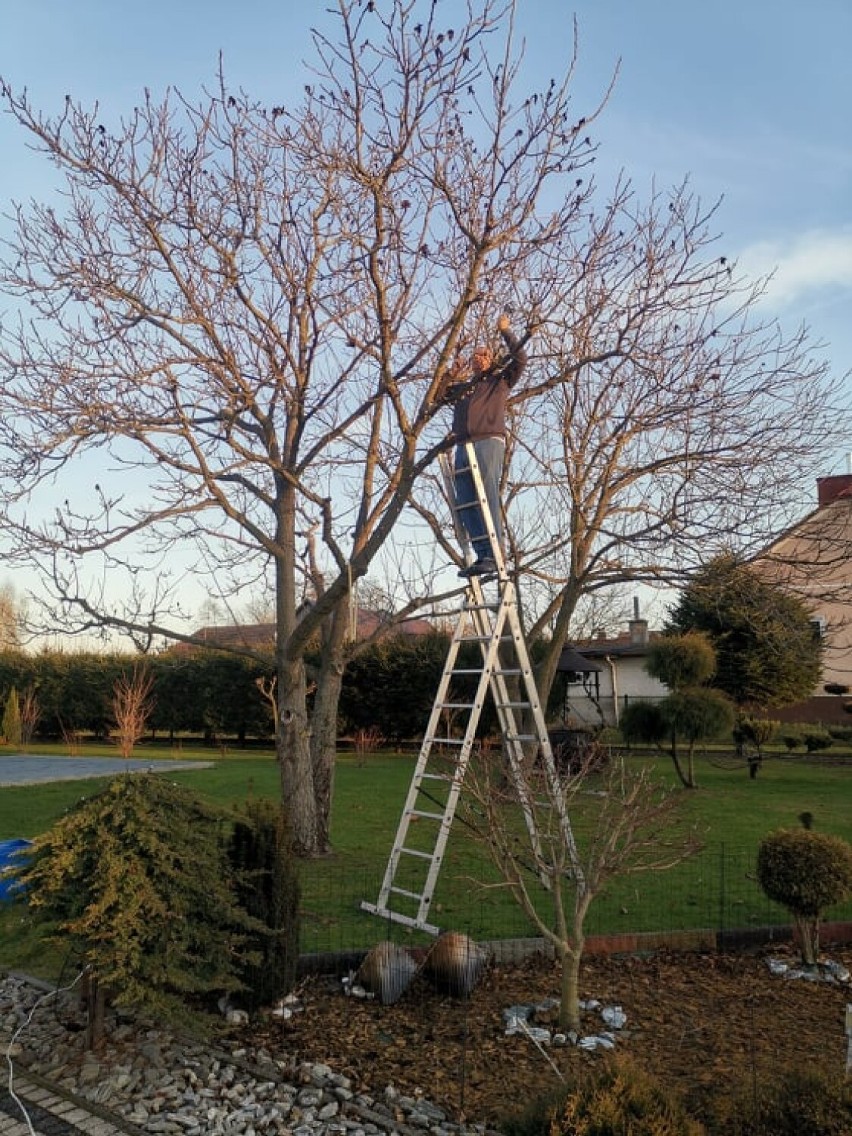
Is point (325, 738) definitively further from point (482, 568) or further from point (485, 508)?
point (485, 508)

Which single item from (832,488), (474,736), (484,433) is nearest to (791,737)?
(832,488)

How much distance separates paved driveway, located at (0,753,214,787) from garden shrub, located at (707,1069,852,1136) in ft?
44.8

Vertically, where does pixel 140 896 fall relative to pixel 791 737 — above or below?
below

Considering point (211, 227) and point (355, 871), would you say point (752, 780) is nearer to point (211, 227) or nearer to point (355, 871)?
point (355, 871)

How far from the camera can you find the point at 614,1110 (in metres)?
3.15

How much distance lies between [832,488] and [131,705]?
1696 cm

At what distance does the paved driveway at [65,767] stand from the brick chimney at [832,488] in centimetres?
1087

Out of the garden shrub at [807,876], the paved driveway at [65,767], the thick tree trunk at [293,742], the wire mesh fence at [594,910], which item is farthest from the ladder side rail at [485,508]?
the paved driveway at [65,767]

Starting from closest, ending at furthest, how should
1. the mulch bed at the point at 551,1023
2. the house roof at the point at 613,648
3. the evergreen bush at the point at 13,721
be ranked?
the mulch bed at the point at 551,1023
the evergreen bush at the point at 13,721
the house roof at the point at 613,648

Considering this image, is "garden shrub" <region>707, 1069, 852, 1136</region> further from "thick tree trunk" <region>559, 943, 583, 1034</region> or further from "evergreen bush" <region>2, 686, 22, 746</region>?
"evergreen bush" <region>2, 686, 22, 746</region>

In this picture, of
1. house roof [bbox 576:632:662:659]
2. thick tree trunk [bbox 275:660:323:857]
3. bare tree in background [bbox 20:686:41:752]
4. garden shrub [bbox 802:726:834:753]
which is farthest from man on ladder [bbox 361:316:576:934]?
bare tree in background [bbox 20:686:41:752]

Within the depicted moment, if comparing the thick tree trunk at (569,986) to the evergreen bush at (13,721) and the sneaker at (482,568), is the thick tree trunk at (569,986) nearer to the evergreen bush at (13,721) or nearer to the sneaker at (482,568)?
the sneaker at (482,568)

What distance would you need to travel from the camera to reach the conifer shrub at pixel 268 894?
5.20m

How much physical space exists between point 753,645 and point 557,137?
61.1 feet
